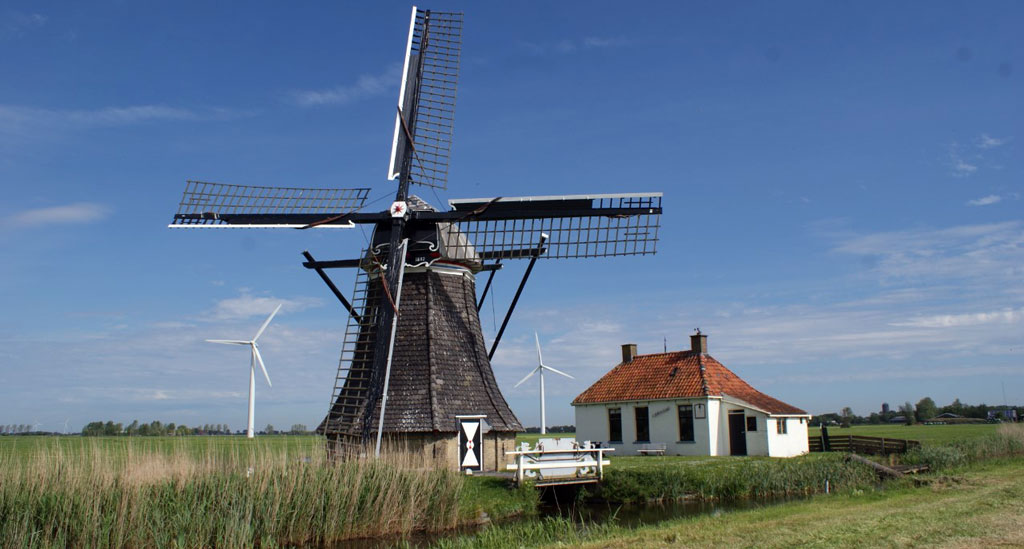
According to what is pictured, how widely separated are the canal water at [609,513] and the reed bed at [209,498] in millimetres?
440

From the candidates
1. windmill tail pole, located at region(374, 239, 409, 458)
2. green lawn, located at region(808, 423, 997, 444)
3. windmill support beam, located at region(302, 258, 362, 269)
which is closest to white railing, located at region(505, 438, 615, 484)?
windmill tail pole, located at region(374, 239, 409, 458)

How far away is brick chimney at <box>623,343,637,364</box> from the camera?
2888cm

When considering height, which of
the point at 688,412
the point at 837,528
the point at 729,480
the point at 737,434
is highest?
the point at 688,412

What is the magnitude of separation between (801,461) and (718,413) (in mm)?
5815

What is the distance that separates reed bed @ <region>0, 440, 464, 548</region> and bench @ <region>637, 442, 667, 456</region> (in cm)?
1210

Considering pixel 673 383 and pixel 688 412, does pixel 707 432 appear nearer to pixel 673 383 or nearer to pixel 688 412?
pixel 688 412

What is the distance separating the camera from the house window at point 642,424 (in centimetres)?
2575

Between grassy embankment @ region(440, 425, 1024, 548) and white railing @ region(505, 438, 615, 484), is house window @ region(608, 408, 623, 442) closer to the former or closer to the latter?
white railing @ region(505, 438, 615, 484)

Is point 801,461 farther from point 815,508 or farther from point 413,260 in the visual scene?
point 413,260

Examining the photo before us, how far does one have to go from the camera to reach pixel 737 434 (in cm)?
2459

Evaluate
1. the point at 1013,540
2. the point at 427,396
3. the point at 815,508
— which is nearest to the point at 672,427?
the point at 427,396

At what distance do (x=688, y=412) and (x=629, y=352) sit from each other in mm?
4663

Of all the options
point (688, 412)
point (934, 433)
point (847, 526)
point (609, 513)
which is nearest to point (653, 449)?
point (688, 412)

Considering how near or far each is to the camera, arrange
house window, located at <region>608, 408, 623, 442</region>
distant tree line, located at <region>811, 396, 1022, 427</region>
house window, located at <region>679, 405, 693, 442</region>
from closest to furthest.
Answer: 1. house window, located at <region>679, 405, 693, 442</region>
2. house window, located at <region>608, 408, 623, 442</region>
3. distant tree line, located at <region>811, 396, 1022, 427</region>
